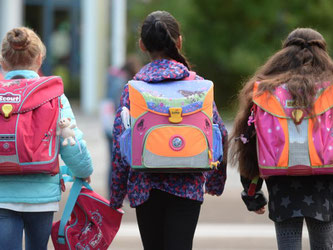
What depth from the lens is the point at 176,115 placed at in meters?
4.18

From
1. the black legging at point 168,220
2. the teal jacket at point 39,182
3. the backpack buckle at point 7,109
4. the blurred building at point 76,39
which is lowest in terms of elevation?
the blurred building at point 76,39

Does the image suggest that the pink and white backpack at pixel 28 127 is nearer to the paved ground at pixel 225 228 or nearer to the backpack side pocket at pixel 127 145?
the backpack side pocket at pixel 127 145

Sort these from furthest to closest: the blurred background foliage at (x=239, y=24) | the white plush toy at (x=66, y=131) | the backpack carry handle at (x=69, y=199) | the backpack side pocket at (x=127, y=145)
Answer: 1. the blurred background foliage at (x=239, y=24)
2. the backpack carry handle at (x=69, y=199)
3. the white plush toy at (x=66, y=131)
4. the backpack side pocket at (x=127, y=145)

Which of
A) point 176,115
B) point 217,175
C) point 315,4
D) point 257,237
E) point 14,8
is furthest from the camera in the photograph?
point 315,4

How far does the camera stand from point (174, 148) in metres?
4.14

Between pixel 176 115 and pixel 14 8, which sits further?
pixel 14 8

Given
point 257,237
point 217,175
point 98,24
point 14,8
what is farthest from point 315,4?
point 217,175

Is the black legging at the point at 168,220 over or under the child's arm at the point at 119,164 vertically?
under

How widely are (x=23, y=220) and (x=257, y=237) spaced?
A: 3887 mm

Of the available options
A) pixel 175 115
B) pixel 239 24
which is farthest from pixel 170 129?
pixel 239 24

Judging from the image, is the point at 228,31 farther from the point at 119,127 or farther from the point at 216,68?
the point at 119,127

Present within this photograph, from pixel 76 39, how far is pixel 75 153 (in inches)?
1016

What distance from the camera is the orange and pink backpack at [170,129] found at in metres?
4.14

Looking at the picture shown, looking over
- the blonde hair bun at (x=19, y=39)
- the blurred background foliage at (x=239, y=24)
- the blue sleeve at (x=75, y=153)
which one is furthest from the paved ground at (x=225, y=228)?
the blurred background foliage at (x=239, y=24)
